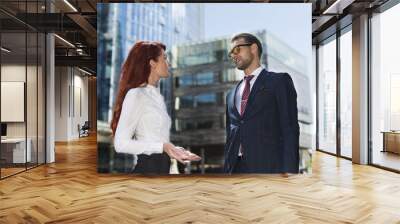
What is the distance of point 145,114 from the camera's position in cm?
649

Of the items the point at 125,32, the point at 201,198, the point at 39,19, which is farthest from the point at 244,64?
the point at 39,19

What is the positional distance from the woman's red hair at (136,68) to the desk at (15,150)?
1841mm

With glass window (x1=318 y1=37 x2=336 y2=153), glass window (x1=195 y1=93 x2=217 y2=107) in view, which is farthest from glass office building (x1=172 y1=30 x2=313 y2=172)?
glass window (x1=318 y1=37 x2=336 y2=153)

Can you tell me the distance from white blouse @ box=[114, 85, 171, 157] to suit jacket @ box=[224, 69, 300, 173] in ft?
3.51

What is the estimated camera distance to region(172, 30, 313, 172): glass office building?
656cm

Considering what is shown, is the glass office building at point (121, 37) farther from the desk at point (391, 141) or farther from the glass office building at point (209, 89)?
the desk at point (391, 141)

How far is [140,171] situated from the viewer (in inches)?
258

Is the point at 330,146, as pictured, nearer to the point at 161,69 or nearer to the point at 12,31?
the point at 161,69

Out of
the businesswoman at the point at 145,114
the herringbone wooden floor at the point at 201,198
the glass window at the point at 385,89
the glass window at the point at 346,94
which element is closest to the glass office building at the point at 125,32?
the businesswoman at the point at 145,114

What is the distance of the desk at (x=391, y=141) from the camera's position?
7263 millimetres

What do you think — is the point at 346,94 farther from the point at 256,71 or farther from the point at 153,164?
the point at 153,164

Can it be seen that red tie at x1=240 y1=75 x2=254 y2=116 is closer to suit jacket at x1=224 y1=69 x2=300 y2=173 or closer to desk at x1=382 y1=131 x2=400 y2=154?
suit jacket at x1=224 y1=69 x2=300 y2=173

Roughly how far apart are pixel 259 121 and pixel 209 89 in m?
0.96

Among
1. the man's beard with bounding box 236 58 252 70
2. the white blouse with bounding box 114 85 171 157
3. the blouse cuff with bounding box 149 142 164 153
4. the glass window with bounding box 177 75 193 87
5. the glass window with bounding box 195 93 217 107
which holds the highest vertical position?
the man's beard with bounding box 236 58 252 70
